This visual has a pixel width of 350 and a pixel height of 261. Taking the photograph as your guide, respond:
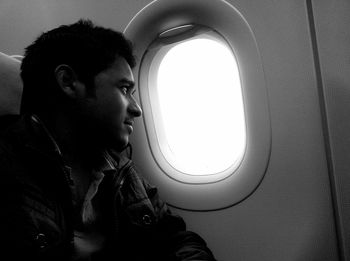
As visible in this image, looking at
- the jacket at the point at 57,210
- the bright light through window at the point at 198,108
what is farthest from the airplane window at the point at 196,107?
the jacket at the point at 57,210

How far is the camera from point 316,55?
1.33 m

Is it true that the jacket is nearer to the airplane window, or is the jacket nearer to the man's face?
the man's face

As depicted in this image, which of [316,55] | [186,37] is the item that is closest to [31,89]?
[186,37]

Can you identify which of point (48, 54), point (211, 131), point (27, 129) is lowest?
point (211, 131)

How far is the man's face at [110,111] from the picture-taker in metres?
1.21

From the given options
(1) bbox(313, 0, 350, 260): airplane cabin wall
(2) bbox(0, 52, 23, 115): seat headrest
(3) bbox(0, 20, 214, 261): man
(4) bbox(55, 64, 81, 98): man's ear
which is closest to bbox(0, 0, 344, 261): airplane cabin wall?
(1) bbox(313, 0, 350, 260): airplane cabin wall

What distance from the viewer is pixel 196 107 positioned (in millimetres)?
1571

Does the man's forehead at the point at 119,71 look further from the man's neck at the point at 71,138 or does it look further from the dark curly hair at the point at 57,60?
the man's neck at the point at 71,138

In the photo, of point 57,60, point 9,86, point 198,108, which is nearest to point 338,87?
point 198,108

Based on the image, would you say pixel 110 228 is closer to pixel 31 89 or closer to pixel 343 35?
pixel 31 89

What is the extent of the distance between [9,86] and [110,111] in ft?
1.08

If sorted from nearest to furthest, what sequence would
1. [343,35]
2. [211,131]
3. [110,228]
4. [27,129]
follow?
[27,129] < [110,228] < [343,35] < [211,131]

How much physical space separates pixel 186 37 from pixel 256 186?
61cm

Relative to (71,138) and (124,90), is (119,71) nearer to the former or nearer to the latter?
(124,90)
